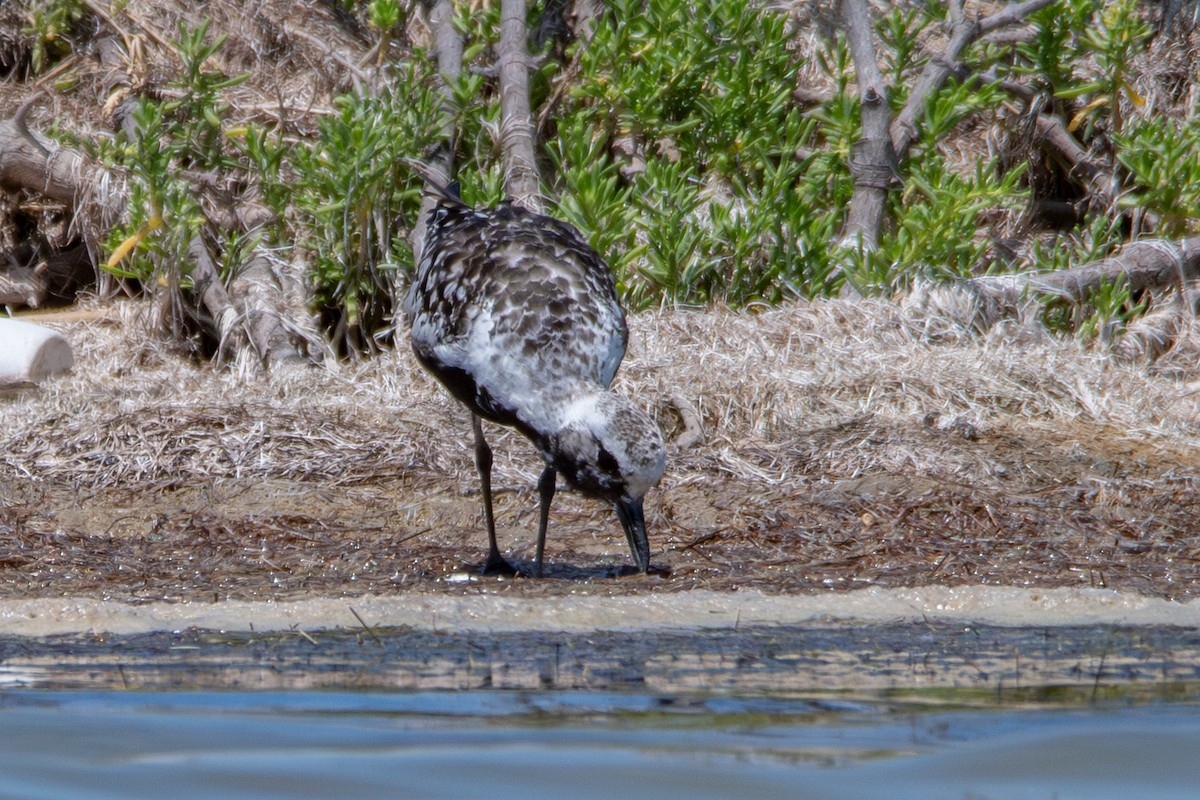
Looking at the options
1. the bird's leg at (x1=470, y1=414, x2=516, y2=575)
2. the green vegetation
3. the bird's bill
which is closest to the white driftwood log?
the green vegetation

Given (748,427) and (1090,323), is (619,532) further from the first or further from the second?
(1090,323)

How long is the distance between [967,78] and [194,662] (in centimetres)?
776

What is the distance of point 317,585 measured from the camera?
525 cm

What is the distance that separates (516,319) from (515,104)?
4630 mm

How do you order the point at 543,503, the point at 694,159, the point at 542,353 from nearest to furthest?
1. the point at 542,353
2. the point at 543,503
3. the point at 694,159

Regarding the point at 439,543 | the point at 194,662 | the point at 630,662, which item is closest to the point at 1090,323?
the point at 439,543

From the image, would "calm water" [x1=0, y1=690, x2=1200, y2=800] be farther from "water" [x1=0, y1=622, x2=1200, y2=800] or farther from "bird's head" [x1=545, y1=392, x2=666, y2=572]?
"bird's head" [x1=545, y1=392, x2=666, y2=572]

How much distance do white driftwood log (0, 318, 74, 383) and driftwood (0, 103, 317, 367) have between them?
980mm

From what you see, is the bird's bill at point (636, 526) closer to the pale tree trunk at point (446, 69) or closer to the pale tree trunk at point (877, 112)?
the pale tree trunk at point (877, 112)

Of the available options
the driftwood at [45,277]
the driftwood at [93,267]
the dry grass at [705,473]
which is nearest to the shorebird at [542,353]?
the dry grass at [705,473]

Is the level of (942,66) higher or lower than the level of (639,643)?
higher

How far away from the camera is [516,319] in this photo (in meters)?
5.55

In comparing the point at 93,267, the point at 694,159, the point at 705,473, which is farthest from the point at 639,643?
the point at 93,267

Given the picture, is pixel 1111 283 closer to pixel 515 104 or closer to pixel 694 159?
pixel 694 159
